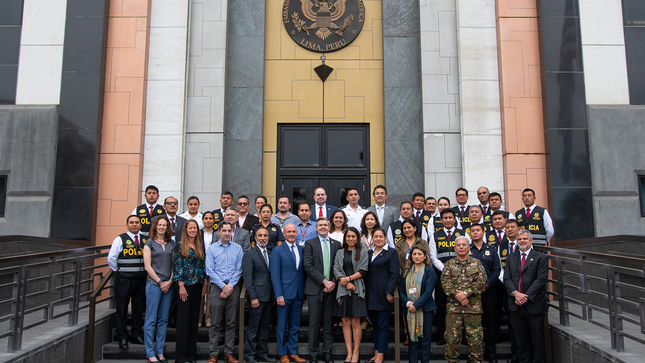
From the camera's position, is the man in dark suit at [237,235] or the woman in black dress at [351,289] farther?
the man in dark suit at [237,235]

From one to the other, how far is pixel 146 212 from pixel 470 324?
5284 millimetres

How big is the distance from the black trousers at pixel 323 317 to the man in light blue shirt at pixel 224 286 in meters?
1.02

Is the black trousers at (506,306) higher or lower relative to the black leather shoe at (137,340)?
higher

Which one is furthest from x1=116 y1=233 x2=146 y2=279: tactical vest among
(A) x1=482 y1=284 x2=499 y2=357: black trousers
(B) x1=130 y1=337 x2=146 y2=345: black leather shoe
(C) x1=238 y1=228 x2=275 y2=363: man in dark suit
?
(A) x1=482 y1=284 x2=499 y2=357: black trousers

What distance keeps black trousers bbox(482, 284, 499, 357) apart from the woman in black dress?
1.72 meters

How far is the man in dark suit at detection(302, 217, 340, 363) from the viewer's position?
666cm

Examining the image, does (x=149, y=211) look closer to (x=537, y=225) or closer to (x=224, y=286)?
(x=224, y=286)

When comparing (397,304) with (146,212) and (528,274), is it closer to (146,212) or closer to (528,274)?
(528,274)

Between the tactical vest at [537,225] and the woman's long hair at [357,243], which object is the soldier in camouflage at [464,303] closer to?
the woman's long hair at [357,243]

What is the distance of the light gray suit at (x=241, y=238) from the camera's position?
23.4ft

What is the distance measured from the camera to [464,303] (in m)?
6.31

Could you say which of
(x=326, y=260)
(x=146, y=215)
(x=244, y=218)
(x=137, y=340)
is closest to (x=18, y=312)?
(x=137, y=340)

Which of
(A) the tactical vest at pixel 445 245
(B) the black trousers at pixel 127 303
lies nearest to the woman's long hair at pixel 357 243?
(A) the tactical vest at pixel 445 245

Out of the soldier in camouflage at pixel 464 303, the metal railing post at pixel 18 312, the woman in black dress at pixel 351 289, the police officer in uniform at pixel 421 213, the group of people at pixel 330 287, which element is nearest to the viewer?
the metal railing post at pixel 18 312
